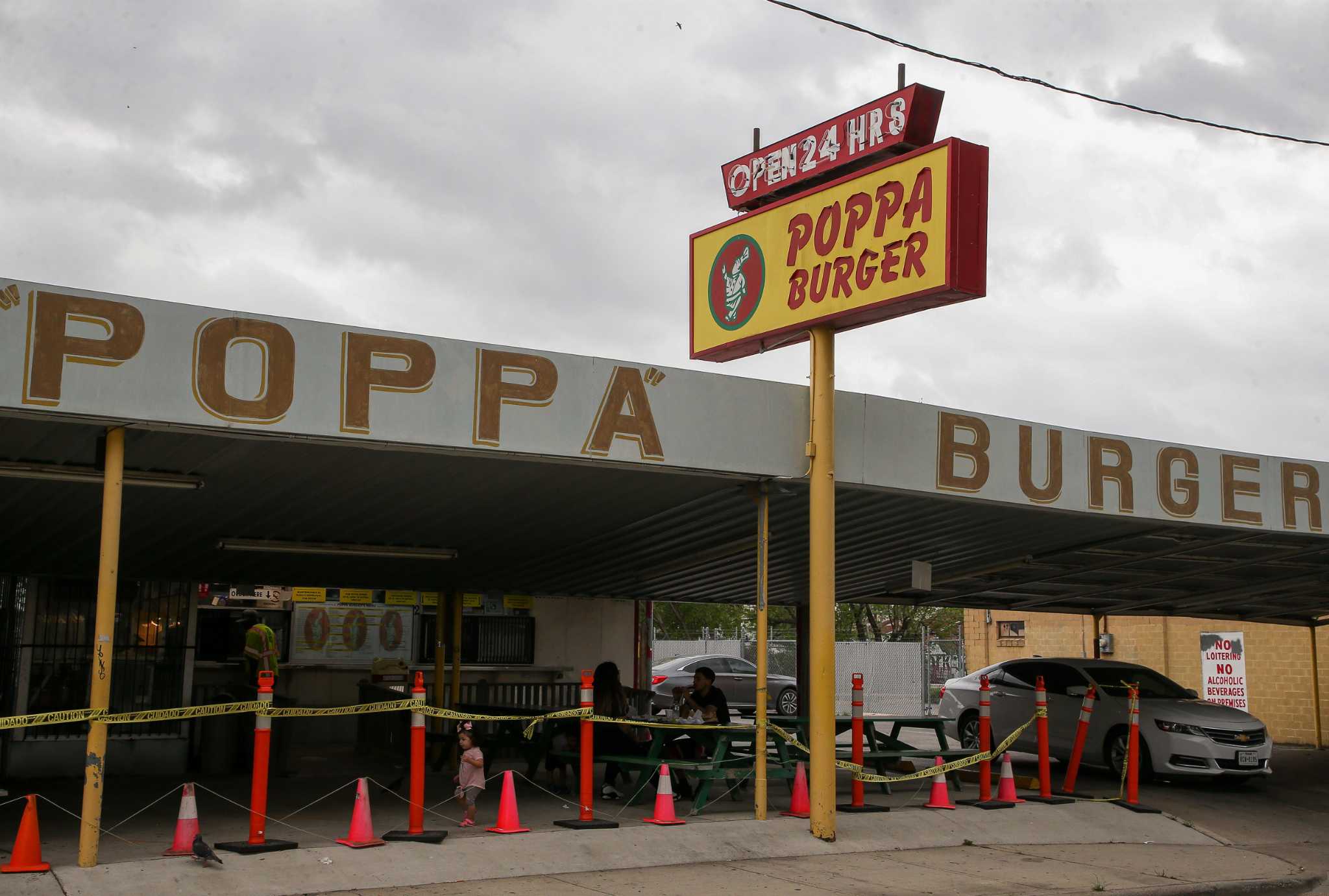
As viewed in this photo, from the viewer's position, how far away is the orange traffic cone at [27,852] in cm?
783

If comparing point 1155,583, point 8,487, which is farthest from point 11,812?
point 1155,583

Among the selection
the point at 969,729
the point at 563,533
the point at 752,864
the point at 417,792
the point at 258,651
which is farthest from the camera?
the point at 969,729


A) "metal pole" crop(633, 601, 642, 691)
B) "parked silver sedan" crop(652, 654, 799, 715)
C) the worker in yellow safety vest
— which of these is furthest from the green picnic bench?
"parked silver sedan" crop(652, 654, 799, 715)

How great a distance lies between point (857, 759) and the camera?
471 inches

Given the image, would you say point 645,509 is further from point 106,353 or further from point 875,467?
point 106,353

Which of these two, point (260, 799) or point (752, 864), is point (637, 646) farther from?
point (260, 799)

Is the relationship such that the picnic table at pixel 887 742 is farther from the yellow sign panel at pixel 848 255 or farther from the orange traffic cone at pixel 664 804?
the yellow sign panel at pixel 848 255

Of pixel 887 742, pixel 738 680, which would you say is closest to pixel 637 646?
pixel 738 680

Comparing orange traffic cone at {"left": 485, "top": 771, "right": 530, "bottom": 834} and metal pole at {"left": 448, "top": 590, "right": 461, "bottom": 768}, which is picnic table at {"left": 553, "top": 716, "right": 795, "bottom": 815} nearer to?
orange traffic cone at {"left": 485, "top": 771, "right": 530, "bottom": 834}

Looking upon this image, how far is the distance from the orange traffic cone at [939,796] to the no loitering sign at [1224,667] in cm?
1604

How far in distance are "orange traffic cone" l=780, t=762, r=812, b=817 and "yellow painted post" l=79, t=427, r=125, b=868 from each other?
5695 mm

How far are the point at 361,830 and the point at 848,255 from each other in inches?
238

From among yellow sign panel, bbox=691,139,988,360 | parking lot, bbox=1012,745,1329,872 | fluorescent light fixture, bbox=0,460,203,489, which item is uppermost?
yellow sign panel, bbox=691,139,988,360

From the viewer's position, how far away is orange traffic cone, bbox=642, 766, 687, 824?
10344 millimetres
